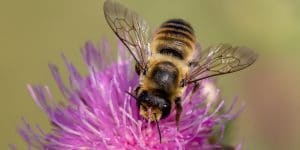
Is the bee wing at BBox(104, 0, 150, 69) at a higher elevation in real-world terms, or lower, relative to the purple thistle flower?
higher

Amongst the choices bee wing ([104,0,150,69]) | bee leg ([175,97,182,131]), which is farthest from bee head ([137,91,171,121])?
bee wing ([104,0,150,69])

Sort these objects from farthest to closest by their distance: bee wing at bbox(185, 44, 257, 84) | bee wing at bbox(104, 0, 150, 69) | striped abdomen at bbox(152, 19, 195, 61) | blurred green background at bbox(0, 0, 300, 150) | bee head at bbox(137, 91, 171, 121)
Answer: blurred green background at bbox(0, 0, 300, 150) < bee wing at bbox(104, 0, 150, 69) < striped abdomen at bbox(152, 19, 195, 61) < bee wing at bbox(185, 44, 257, 84) < bee head at bbox(137, 91, 171, 121)

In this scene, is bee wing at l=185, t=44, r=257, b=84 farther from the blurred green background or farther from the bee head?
the blurred green background

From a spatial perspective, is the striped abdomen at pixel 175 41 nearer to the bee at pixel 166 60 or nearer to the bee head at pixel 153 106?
the bee at pixel 166 60

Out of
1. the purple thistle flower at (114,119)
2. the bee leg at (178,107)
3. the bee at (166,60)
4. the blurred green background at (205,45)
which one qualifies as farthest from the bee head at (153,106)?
the blurred green background at (205,45)

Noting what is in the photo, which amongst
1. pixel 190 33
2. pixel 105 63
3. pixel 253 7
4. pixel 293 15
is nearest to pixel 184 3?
pixel 253 7

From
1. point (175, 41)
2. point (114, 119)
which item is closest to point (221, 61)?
point (175, 41)

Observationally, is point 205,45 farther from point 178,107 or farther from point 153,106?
point 153,106
